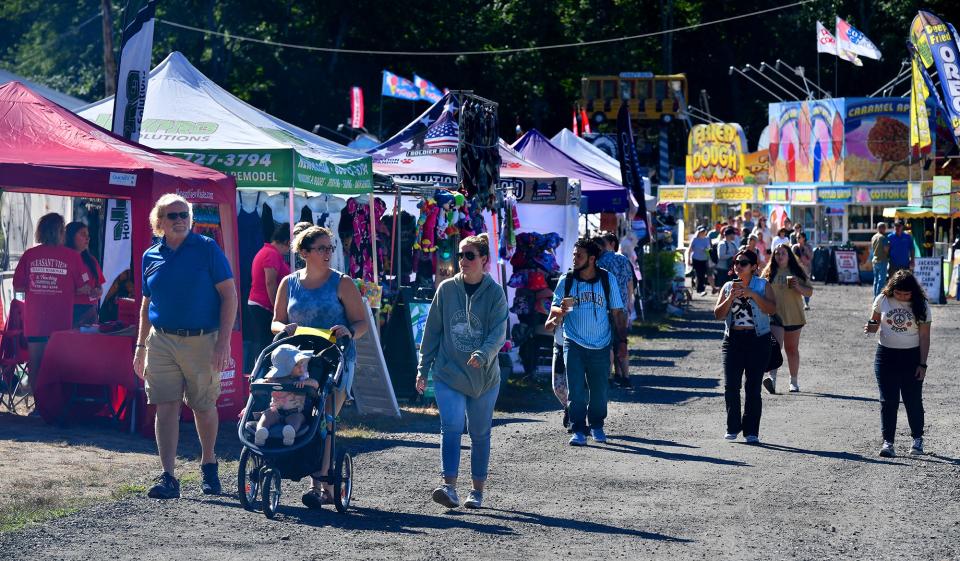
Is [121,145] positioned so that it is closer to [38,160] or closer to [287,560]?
[38,160]

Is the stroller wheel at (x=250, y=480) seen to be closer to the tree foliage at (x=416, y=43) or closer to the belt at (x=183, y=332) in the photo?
the belt at (x=183, y=332)

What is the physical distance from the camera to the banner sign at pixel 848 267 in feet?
123

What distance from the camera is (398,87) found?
3144cm

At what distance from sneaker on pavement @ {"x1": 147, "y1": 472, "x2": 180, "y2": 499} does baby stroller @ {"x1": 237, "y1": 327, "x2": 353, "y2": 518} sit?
0.52 meters

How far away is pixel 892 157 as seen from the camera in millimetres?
38719

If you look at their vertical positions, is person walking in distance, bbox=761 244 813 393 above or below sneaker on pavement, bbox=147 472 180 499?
above

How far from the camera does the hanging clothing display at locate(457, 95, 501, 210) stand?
48.7 ft

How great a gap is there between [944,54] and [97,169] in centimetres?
2283

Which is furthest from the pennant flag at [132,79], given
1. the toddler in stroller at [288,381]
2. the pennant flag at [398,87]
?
the pennant flag at [398,87]

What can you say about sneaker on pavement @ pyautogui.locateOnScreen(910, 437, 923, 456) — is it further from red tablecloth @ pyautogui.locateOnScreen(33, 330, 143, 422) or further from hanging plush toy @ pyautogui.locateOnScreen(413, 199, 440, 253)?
red tablecloth @ pyautogui.locateOnScreen(33, 330, 143, 422)

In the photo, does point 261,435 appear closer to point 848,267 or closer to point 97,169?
point 97,169

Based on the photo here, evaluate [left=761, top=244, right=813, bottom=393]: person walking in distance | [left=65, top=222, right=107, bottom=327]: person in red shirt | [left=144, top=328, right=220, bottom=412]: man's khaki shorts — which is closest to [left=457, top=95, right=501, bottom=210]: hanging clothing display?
[left=761, top=244, right=813, bottom=393]: person walking in distance

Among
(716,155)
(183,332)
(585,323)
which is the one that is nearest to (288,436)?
(183,332)

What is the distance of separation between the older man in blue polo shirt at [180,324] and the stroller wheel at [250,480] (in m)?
0.58
